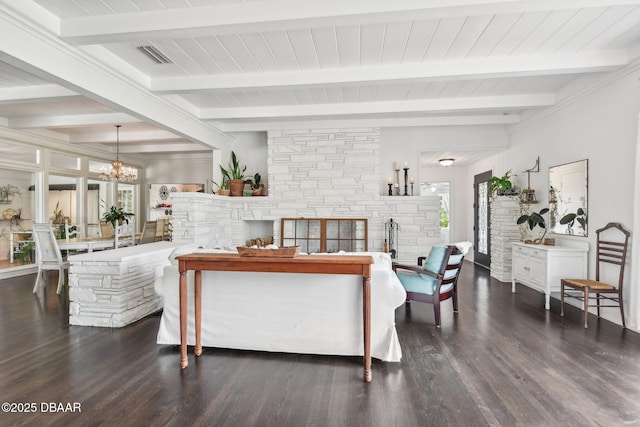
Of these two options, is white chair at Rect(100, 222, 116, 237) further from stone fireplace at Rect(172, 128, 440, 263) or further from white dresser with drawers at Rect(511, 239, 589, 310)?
white dresser with drawers at Rect(511, 239, 589, 310)

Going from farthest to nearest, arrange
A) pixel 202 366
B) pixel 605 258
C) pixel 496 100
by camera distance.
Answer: pixel 496 100
pixel 605 258
pixel 202 366

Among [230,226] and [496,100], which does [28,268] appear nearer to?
[230,226]

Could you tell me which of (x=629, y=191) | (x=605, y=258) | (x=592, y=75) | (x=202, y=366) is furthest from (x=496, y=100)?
(x=202, y=366)

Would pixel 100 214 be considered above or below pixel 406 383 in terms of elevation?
above

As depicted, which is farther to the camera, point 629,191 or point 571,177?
point 571,177

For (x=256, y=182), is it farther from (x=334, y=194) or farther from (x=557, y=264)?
(x=557, y=264)

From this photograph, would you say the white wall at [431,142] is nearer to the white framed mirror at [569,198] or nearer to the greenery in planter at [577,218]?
the white framed mirror at [569,198]

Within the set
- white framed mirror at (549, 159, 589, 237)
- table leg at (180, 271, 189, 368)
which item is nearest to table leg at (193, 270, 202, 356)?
table leg at (180, 271, 189, 368)

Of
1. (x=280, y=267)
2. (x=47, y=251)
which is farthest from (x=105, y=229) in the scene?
(x=280, y=267)

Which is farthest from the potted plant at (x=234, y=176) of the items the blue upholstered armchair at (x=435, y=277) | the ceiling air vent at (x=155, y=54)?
the blue upholstered armchair at (x=435, y=277)

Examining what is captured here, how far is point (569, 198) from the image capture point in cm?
440

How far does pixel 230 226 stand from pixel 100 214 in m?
3.99

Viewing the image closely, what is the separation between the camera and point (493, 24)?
2.88m

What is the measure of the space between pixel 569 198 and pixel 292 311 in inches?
159
